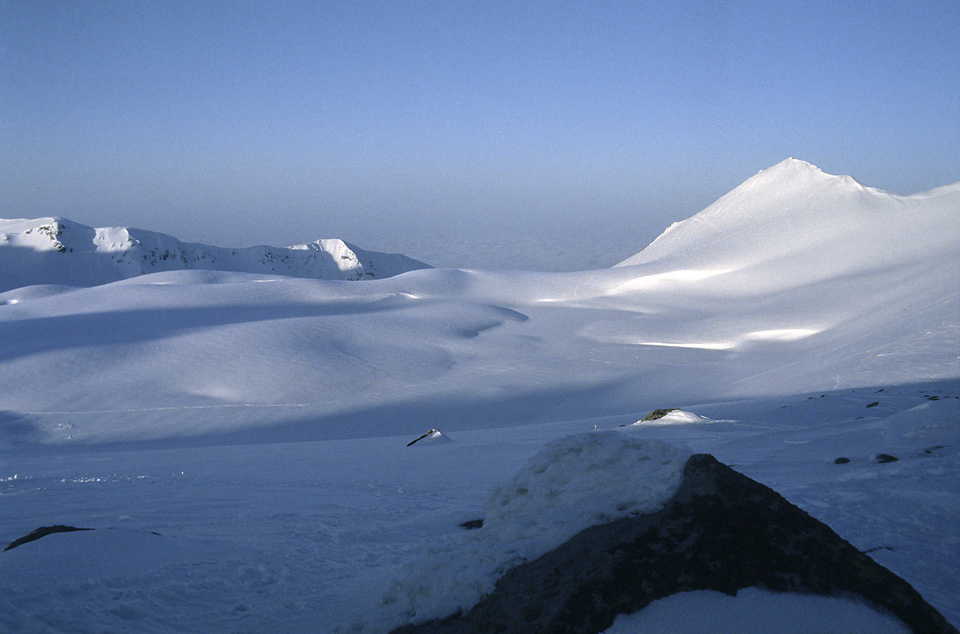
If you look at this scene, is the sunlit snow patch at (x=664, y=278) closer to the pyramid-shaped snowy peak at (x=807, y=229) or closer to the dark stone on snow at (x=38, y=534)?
the pyramid-shaped snowy peak at (x=807, y=229)

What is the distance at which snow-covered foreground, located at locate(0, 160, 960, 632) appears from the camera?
278 cm

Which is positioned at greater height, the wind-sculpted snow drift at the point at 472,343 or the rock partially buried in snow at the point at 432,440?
the wind-sculpted snow drift at the point at 472,343

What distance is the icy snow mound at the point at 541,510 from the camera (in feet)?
7.47

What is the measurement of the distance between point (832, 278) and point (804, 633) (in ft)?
78.2

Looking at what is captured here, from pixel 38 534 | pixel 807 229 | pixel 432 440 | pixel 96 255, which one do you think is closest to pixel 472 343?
pixel 432 440

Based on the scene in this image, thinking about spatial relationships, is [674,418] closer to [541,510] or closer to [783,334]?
[541,510]

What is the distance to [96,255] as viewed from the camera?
233 ft

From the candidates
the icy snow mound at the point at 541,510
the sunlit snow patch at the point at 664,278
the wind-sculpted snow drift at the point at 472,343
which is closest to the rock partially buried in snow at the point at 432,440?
the wind-sculpted snow drift at the point at 472,343

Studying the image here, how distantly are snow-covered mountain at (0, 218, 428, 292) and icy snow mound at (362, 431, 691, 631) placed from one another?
69726 mm

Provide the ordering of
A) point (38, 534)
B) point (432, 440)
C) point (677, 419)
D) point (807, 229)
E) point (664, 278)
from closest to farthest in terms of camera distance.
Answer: point (38, 534) → point (677, 419) → point (432, 440) → point (664, 278) → point (807, 229)

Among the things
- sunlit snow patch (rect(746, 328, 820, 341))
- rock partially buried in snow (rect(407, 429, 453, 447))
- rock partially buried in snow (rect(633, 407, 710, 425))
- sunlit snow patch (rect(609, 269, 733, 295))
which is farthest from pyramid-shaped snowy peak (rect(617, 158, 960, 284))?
rock partially buried in snow (rect(407, 429, 453, 447))

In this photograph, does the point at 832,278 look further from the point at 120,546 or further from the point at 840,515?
the point at 120,546

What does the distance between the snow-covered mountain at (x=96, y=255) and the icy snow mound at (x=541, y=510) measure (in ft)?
229

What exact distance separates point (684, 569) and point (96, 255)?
268 ft
